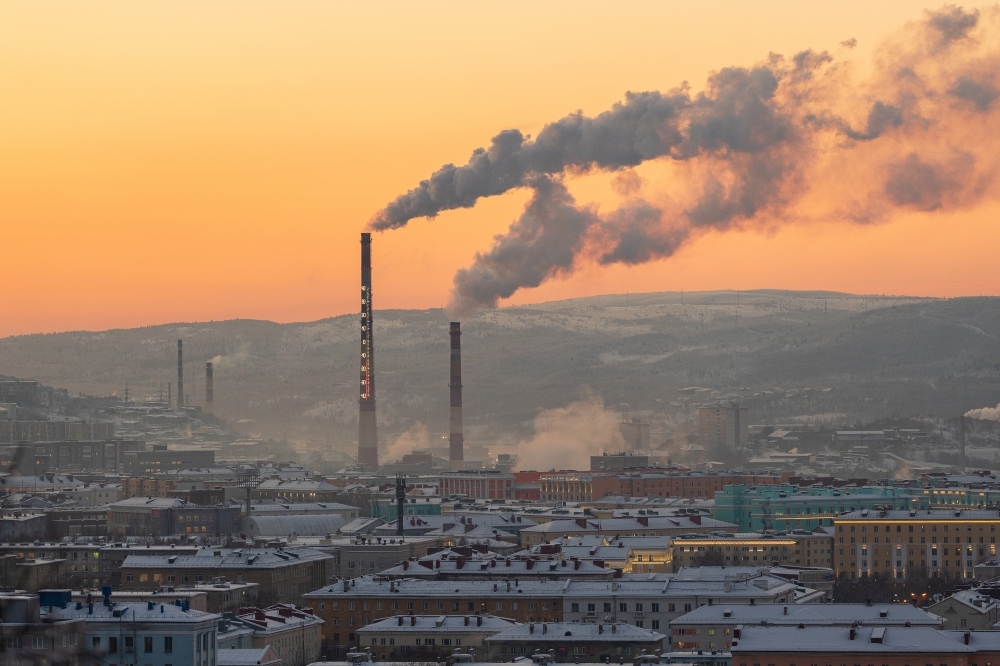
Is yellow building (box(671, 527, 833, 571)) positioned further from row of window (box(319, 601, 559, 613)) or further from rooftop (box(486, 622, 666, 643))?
rooftop (box(486, 622, 666, 643))

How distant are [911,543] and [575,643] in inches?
1517

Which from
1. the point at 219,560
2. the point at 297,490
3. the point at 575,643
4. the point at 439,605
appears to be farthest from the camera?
the point at 297,490

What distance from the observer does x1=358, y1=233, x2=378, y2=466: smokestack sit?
130 m

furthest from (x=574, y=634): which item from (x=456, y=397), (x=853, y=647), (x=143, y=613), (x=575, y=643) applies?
(x=456, y=397)

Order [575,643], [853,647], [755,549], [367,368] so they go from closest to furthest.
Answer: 1. [853,647]
2. [575,643]
3. [755,549]
4. [367,368]

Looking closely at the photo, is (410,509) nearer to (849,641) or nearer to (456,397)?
(456,397)

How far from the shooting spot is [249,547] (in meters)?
73.8

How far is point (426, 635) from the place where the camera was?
49656mm

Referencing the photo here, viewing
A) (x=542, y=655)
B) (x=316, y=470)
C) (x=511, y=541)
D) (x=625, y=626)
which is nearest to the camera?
(x=542, y=655)

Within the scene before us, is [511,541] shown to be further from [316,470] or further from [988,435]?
[988,435]

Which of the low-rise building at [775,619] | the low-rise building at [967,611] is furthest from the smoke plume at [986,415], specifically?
the low-rise building at [775,619]

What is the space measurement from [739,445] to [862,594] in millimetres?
116404

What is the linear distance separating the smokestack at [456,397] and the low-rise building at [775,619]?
→ 83471 millimetres

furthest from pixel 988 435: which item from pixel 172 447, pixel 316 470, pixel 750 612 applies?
pixel 750 612
